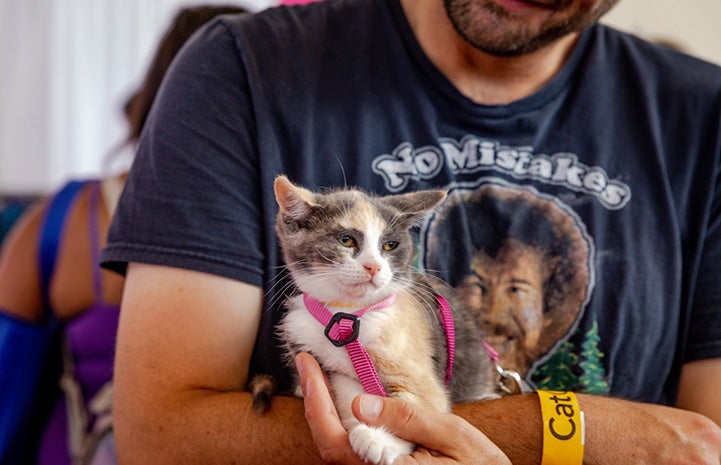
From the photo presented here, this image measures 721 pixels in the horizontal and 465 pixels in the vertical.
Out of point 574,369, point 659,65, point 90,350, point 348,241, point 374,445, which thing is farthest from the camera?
point 90,350

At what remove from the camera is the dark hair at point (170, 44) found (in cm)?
Result: 171

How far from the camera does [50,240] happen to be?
67.7 inches

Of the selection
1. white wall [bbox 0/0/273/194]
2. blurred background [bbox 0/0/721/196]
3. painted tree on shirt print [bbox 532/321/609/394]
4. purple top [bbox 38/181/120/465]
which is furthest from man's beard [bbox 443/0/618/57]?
white wall [bbox 0/0/273/194]

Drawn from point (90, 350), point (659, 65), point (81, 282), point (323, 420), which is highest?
point (659, 65)

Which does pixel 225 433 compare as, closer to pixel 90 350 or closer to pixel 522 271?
pixel 522 271

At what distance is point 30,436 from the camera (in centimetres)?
164

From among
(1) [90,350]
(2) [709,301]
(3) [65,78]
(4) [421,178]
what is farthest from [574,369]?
(3) [65,78]

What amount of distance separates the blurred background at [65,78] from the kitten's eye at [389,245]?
9.90ft

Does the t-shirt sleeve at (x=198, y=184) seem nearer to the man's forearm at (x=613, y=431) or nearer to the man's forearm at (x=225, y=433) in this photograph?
the man's forearm at (x=225, y=433)

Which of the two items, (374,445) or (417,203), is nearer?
(374,445)

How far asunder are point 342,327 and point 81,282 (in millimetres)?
1100

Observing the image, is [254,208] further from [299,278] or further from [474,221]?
[474,221]

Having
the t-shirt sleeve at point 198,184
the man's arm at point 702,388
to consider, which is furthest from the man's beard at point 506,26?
the man's arm at point 702,388

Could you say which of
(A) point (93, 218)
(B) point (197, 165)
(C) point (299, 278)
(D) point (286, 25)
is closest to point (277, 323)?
(C) point (299, 278)
